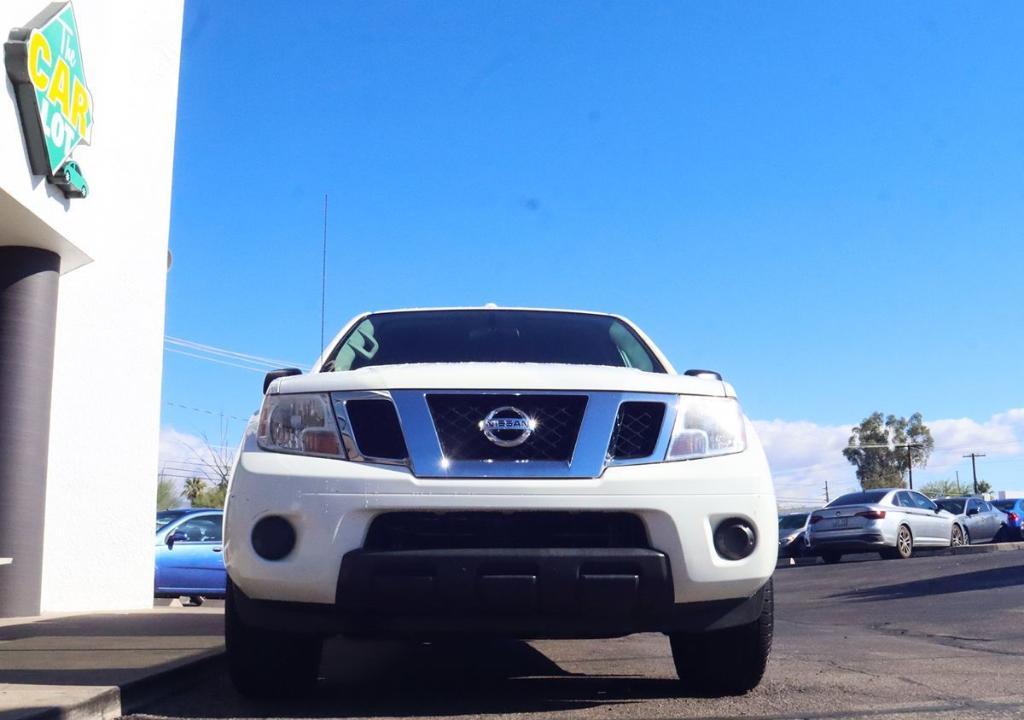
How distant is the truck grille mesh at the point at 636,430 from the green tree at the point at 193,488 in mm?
64858

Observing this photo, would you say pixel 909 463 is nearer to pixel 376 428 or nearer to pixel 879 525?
pixel 879 525

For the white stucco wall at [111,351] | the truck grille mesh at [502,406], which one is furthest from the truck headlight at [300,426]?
the white stucco wall at [111,351]

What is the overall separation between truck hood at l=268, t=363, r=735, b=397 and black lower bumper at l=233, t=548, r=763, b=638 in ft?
1.92

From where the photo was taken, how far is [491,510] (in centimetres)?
359

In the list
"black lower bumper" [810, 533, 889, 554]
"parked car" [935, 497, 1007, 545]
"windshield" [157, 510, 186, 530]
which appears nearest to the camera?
"windshield" [157, 510, 186, 530]

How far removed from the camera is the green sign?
8.14 m

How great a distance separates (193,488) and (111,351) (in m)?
57.8

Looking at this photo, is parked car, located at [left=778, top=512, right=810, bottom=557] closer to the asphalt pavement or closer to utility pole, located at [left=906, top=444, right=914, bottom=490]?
the asphalt pavement

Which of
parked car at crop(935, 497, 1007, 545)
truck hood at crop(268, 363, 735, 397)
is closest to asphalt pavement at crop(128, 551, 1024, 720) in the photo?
truck hood at crop(268, 363, 735, 397)

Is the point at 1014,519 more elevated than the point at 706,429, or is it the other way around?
the point at 706,429

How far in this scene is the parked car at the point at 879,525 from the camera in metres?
→ 19.9

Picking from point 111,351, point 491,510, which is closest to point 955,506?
point 111,351

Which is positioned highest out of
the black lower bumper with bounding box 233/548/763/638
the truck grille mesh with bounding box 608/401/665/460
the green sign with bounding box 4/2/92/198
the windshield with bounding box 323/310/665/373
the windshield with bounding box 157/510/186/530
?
the green sign with bounding box 4/2/92/198

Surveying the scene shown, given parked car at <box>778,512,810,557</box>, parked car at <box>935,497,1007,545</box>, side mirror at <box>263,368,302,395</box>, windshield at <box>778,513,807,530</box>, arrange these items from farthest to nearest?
windshield at <box>778,513,807,530</box> < parked car at <box>778,512,810,557</box> < parked car at <box>935,497,1007,545</box> < side mirror at <box>263,368,302,395</box>
